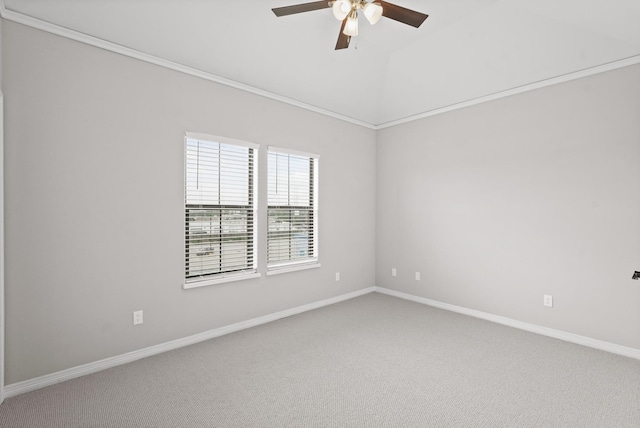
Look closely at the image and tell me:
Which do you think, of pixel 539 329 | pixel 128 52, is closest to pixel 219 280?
pixel 128 52

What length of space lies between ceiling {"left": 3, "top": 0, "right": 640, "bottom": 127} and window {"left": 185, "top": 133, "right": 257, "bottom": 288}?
0.83m

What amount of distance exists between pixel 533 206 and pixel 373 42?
8.75ft

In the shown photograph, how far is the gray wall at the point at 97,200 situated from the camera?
2477mm

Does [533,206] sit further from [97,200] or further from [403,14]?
[97,200]

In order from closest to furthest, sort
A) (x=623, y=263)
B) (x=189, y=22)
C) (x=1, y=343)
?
(x=1, y=343), (x=189, y=22), (x=623, y=263)

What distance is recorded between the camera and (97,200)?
2.80 meters

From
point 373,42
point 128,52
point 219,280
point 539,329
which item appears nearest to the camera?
point 128,52

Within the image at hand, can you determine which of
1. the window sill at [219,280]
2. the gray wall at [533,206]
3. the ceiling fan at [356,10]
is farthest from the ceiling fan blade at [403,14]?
the window sill at [219,280]

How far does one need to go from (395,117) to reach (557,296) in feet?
10.4

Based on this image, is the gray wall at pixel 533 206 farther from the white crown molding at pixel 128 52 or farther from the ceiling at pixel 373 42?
the white crown molding at pixel 128 52

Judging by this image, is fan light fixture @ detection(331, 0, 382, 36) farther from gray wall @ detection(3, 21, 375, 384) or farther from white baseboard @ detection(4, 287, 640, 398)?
white baseboard @ detection(4, 287, 640, 398)

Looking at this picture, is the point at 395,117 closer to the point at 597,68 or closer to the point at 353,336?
the point at 597,68

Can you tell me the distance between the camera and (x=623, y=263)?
315cm

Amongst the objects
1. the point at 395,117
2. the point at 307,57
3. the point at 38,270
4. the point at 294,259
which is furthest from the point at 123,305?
the point at 395,117
